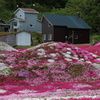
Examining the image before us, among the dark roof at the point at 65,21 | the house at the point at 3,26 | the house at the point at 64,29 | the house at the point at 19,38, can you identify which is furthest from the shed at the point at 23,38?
the house at the point at 3,26

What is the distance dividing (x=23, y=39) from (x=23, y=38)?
257 mm

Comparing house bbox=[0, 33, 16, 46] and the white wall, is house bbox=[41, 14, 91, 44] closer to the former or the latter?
the white wall

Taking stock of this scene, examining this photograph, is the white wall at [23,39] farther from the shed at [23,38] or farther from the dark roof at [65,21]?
the dark roof at [65,21]

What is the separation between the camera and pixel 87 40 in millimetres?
76688

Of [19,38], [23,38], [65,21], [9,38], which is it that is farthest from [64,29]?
[9,38]

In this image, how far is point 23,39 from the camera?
59.9 metres

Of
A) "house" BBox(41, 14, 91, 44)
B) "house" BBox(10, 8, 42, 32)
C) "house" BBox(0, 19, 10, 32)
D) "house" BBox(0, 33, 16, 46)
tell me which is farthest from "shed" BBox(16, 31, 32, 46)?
"house" BBox(10, 8, 42, 32)

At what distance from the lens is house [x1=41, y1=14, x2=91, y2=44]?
71.4 metres

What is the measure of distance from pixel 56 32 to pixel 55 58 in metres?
41.5

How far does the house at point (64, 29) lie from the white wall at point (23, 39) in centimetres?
1269

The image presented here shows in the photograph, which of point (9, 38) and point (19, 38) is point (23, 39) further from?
point (9, 38)

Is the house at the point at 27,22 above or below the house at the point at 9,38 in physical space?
above

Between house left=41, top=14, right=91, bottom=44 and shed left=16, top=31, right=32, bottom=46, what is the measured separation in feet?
41.6

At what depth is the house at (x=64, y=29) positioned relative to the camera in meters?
71.4
